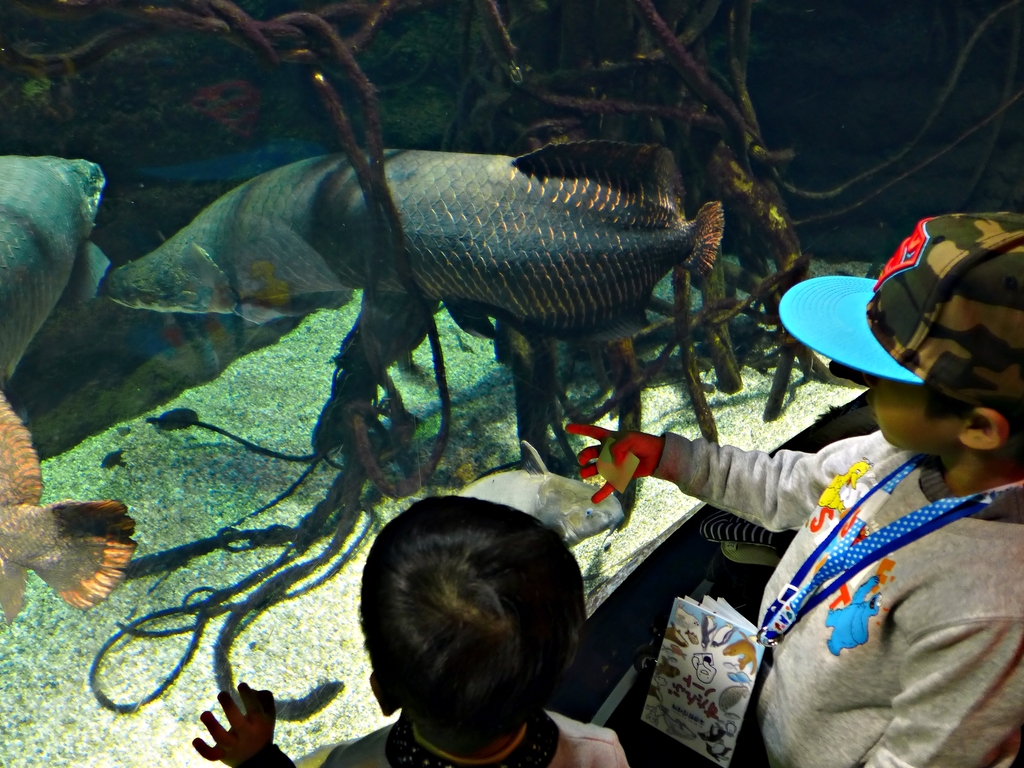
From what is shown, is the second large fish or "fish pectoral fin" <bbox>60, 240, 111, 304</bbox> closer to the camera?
"fish pectoral fin" <bbox>60, 240, 111, 304</bbox>

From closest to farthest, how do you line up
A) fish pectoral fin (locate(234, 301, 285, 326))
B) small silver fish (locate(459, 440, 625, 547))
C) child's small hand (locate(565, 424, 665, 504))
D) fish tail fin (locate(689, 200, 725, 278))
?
child's small hand (locate(565, 424, 665, 504))
small silver fish (locate(459, 440, 625, 547))
fish pectoral fin (locate(234, 301, 285, 326))
fish tail fin (locate(689, 200, 725, 278))

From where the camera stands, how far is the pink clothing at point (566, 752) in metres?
0.81

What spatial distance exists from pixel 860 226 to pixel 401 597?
15.5 ft

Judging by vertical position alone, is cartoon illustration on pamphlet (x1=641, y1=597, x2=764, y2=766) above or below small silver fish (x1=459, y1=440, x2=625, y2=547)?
above

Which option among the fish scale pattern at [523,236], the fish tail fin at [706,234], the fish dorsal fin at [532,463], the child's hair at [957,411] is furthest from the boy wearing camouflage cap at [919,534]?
the fish tail fin at [706,234]

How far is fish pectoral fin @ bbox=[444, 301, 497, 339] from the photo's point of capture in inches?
88.4

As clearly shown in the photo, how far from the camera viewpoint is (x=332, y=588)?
2102 millimetres

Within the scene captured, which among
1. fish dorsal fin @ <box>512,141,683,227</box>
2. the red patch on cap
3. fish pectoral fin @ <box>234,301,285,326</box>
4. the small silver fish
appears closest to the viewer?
the red patch on cap

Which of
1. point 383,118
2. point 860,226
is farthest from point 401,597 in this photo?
point 860,226

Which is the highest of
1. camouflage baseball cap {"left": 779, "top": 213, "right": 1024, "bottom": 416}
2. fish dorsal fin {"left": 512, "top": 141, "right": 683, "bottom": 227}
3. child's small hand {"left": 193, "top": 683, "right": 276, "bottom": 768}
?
camouflage baseball cap {"left": 779, "top": 213, "right": 1024, "bottom": 416}

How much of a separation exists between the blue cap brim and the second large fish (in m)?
1.23

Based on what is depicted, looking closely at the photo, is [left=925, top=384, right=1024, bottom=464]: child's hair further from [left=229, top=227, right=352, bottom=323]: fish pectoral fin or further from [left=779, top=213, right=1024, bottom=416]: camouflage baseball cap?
[left=229, top=227, right=352, bottom=323]: fish pectoral fin

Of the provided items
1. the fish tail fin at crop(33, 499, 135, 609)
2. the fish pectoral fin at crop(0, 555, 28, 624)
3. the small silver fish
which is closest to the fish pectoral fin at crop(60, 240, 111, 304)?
the fish tail fin at crop(33, 499, 135, 609)

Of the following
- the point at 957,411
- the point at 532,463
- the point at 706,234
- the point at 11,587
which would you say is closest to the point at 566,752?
Answer: the point at 957,411
